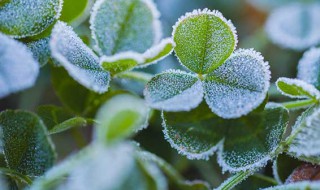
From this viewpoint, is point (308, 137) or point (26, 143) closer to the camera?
point (308, 137)

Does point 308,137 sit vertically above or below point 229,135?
above

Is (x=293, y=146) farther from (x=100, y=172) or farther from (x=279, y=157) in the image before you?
(x=100, y=172)

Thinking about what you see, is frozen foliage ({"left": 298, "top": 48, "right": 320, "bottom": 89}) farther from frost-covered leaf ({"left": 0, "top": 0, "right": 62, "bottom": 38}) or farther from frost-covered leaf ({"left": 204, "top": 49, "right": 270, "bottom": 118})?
frost-covered leaf ({"left": 0, "top": 0, "right": 62, "bottom": 38})

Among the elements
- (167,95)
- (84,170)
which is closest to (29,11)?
(167,95)

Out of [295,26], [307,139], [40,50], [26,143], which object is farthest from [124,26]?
[295,26]

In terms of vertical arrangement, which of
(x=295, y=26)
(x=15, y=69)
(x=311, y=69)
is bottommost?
(x=295, y=26)

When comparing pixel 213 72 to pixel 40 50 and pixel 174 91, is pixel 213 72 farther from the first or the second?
pixel 40 50

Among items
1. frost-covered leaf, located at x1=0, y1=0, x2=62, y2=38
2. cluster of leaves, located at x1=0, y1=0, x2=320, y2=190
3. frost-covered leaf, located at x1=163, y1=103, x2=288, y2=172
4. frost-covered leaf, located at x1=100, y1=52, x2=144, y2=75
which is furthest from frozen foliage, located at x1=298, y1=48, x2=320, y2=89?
frost-covered leaf, located at x1=0, y1=0, x2=62, y2=38

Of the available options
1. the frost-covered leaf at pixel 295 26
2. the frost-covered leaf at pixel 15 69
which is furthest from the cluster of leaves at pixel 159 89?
the frost-covered leaf at pixel 295 26
